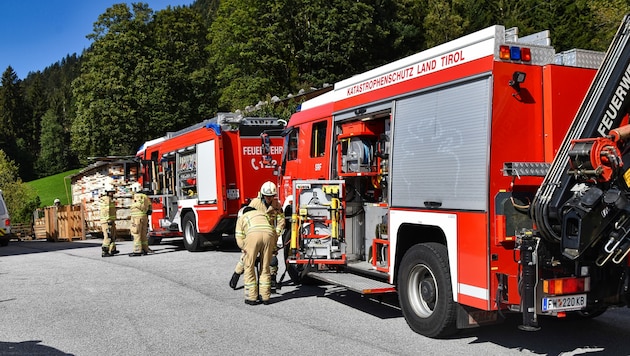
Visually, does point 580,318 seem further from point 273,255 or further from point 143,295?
point 143,295

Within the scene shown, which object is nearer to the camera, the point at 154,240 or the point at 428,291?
the point at 428,291

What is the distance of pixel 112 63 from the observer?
40.7 metres

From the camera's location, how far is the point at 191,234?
14914 mm

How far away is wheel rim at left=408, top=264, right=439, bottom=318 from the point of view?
6.17 metres

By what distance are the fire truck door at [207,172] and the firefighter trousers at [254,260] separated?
5.61 meters

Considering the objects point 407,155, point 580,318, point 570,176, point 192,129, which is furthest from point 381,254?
point 192,129

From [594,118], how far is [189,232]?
37.9 feet

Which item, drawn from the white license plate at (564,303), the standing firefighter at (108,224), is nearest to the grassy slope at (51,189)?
the standing firefighter at (108,224)

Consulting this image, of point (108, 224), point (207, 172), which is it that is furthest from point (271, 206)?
point (108, 224)

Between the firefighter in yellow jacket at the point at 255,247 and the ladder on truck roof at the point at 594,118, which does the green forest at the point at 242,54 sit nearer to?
the firefighter in yellow jacket at the point at 255,247

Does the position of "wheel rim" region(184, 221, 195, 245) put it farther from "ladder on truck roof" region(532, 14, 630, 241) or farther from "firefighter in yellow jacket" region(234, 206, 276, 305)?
"ladder on truck roof" region(532, 14, 630, 241)

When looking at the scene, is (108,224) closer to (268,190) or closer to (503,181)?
(268,190)

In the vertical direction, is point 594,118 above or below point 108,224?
above

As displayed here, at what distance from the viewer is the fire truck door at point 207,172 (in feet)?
44.8
